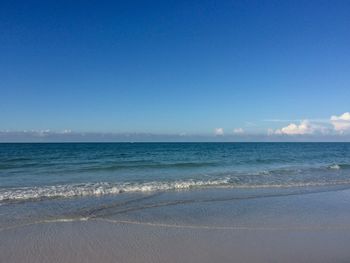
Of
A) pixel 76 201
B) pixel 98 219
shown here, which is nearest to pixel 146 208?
pixel 98 219

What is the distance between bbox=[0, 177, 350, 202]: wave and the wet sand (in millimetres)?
4270

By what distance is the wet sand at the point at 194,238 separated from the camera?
23.3ft

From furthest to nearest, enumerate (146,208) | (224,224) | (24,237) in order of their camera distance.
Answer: (146,208), (224,224), (24,237)

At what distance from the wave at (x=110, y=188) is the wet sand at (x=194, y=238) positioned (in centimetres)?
427

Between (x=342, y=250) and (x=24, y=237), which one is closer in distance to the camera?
(x=342, y=250)

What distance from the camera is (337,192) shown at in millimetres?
15602

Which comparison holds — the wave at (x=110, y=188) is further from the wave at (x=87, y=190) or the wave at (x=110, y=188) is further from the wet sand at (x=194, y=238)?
the wet sand at (x=194, y=238)

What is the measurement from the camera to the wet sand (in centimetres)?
709

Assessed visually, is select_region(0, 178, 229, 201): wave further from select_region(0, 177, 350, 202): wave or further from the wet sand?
the wet sand

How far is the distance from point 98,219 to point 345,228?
771 centimetres

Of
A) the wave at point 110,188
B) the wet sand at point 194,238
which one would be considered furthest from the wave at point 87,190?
the wet sand at point 194,238

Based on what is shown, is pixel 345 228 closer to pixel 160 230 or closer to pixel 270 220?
pixel 270 220

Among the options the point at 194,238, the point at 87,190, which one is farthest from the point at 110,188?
the point at 194,238

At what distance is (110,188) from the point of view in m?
15.6
